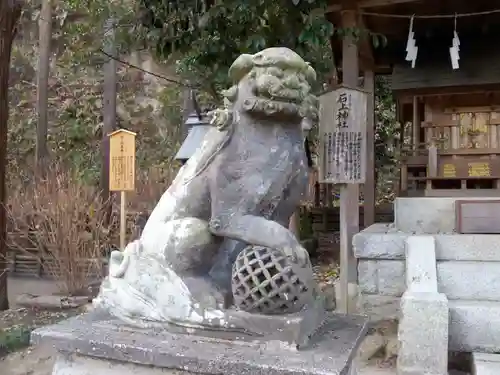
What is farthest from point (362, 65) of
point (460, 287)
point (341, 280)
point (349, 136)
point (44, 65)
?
point (44, 65)

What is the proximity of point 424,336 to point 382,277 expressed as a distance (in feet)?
4.17

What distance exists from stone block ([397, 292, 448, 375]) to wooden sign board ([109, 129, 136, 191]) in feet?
12.0

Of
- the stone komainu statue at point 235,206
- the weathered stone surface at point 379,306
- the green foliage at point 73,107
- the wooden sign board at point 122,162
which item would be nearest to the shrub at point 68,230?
the wooden sign board at point 122,162

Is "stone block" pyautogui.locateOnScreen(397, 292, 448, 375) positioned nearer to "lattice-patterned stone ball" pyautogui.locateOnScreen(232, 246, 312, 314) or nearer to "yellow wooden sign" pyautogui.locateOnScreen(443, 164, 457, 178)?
"lattice-patterned stone ball" pyautogui.locateOnScreen(232, 246, 312, 314)

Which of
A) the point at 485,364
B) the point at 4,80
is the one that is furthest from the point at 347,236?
the point at 4,80

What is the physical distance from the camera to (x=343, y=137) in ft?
15.5

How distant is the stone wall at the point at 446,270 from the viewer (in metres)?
3.43

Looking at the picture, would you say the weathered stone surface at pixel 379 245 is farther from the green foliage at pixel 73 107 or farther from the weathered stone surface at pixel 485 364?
the green foliage at pixel 73 107

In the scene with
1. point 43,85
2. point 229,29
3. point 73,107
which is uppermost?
point 73,107

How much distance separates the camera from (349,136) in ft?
15.4

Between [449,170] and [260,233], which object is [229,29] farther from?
Result: [449,170]

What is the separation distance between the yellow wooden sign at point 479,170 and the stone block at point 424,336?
14.3 feet

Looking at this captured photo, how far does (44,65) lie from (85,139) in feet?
16.8

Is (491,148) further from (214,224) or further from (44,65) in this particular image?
(44,65)
